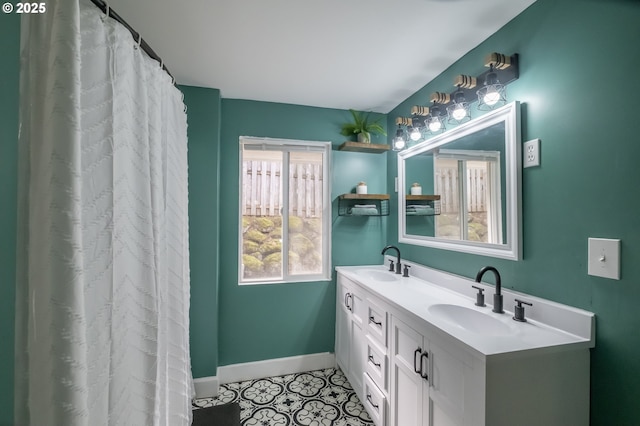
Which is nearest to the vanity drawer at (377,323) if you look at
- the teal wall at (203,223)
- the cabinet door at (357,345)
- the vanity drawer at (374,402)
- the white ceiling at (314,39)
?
the cabinet door at (357,345)

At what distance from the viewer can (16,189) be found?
2.31 ft

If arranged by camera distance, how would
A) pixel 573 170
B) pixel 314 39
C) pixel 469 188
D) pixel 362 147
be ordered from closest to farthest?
pixel 573 170, pixel 314 39, pixel 469 188, pixel 362 147

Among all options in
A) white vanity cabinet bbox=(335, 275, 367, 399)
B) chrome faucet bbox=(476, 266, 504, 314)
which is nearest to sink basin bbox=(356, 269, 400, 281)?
white vanity cabinet bbox=(335, 275, 367, 399)

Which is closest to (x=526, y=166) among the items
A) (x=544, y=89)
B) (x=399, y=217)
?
(x=544, y=89)

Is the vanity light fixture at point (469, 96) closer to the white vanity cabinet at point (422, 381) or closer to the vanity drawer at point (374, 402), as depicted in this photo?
the white vanity cabinet at point (422, 381)

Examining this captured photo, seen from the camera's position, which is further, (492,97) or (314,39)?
(314,39)

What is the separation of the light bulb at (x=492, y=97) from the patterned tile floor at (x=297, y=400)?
2.15 meters

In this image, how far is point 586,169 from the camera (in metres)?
1.07

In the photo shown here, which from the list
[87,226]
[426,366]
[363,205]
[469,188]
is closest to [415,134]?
[469,188]

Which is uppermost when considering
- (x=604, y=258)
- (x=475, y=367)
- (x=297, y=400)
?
(x=604, y=258)

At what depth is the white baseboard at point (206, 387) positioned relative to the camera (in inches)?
82.5

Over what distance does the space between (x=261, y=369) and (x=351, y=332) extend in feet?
3.00

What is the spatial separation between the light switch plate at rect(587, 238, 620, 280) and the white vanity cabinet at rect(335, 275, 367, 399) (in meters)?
1.23

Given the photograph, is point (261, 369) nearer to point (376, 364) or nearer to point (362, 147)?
point (376, 364)
